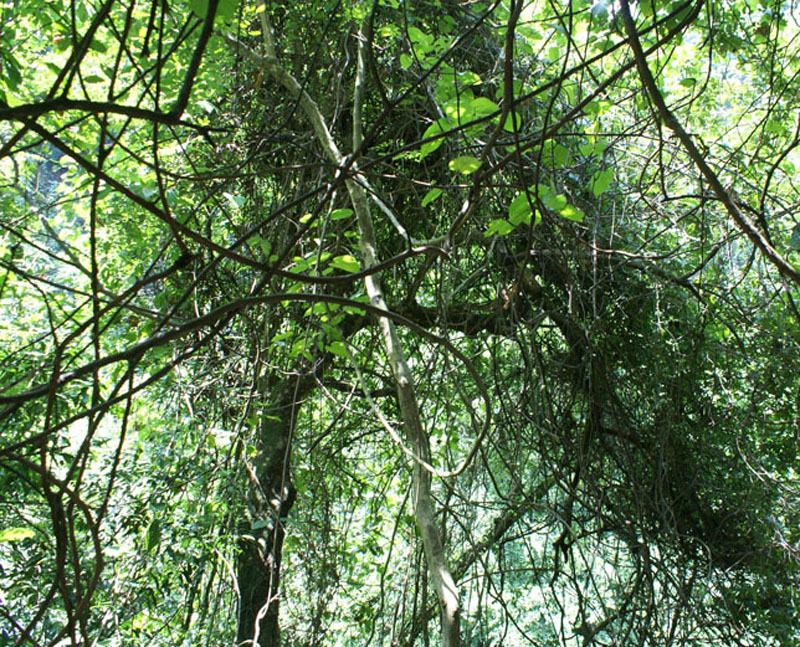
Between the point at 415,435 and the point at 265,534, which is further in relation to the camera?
the point at 265,534

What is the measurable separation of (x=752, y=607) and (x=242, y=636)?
1.80 metres

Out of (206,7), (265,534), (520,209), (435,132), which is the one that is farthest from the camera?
(265,534)

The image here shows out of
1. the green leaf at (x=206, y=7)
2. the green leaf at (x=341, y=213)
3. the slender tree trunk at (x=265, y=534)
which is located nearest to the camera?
the green leaf at (x=206, y=7)

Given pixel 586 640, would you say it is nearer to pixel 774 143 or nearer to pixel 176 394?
pixel 176 394

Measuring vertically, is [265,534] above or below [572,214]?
below

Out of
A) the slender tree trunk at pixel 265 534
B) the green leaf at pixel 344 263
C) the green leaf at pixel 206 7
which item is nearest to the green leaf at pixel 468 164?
the green leaf at pixel 206 7

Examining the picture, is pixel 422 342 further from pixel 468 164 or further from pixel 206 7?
pixel 206 7

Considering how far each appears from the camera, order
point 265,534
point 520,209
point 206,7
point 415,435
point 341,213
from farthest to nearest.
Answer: point 265,534
point 341,213
point 415,435
point 520,209
point 206,7

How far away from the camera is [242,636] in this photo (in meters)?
2.17

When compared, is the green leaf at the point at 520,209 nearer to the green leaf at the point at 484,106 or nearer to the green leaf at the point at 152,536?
the green leaf at the point at 484,106

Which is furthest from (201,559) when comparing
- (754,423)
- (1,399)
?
(754,423)

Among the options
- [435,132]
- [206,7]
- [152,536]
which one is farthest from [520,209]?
[152,536]

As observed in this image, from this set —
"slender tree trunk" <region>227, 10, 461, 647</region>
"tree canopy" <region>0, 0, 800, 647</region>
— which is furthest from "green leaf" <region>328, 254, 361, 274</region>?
"tree canopy" <region>0, 0, 800, 647</region>

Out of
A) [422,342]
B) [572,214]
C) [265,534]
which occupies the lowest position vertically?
[265,534]
